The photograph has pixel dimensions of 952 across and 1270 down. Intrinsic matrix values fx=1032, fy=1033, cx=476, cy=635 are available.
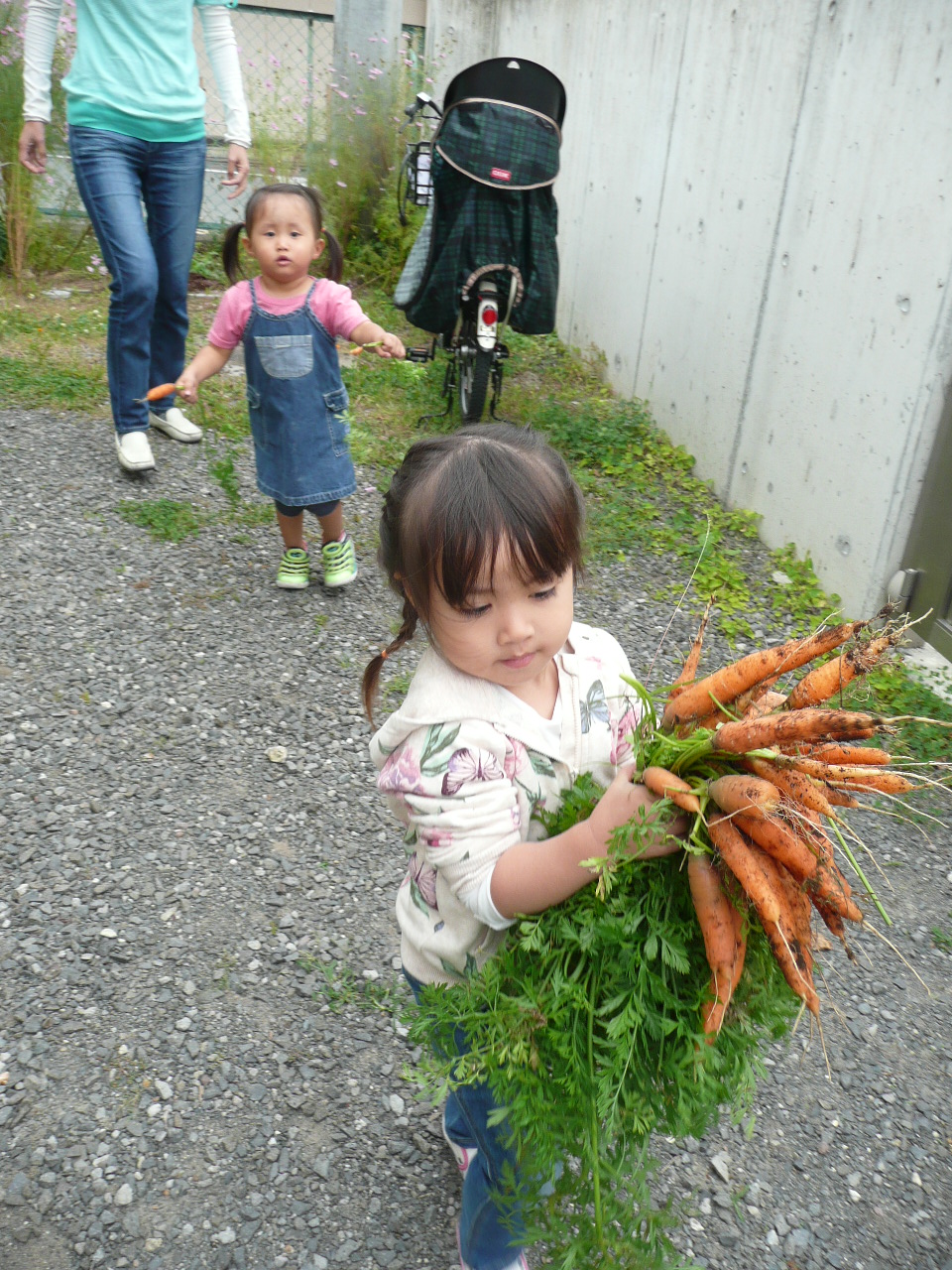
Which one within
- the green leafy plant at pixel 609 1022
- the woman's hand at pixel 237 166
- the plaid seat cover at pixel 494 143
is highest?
the plaid seat cover at pixel 494 143

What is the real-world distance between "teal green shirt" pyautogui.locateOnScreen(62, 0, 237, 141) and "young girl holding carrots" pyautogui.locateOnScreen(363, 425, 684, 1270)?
3435 mm

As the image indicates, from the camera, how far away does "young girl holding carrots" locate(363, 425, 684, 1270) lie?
1381 millimetres

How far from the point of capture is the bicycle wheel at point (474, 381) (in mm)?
5207

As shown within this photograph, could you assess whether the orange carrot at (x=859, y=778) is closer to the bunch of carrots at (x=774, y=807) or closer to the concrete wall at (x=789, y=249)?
the bunch of carrots at (x=774, y=807)

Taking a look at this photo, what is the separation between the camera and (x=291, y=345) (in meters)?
3.71

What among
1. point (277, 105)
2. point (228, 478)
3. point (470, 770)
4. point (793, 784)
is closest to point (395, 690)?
point (228, 478)

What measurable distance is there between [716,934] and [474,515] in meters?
0.62

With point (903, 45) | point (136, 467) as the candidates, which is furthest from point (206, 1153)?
point (903, 45)

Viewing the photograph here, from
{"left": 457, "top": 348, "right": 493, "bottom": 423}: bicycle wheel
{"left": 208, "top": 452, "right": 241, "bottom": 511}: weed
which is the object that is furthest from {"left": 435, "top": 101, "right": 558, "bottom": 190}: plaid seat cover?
{"left": 208, "top": 452, "right": 241, "bottom": 511}: weed

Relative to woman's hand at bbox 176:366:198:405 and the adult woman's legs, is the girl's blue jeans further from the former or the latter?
the adult woman's legs

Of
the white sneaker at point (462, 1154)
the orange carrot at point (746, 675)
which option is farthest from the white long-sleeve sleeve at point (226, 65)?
the white sneaker at point (462, 1154)

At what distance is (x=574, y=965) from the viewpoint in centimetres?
138

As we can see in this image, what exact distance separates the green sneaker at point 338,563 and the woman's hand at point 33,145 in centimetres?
217

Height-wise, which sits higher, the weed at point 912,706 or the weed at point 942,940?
the weed at point 912,706
